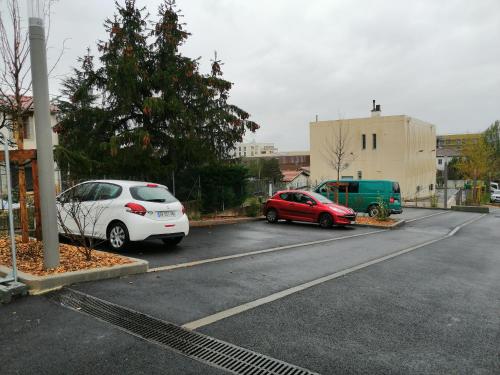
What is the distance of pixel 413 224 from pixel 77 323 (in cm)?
1805

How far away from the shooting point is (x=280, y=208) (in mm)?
17328

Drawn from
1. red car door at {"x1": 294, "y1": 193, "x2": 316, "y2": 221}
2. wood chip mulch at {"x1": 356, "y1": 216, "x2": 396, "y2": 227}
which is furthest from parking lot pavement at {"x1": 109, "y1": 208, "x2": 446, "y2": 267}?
wood chip mulch at {"x1": 356, "y1": 216, "x2": 396, "y2": 227}

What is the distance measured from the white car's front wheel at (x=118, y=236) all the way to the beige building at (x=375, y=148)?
1246 inches

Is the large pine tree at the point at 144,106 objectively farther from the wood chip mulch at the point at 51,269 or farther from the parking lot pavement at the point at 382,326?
the parking lot pavement at the point at 382,326

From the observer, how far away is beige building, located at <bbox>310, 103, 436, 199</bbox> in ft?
129

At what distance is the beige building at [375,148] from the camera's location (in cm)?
3944

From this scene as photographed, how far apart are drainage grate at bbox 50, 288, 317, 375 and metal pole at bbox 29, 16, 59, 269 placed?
132 centimetres

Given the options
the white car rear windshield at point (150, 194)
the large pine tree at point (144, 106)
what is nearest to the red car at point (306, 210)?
the large pine tree at point (144, 106)

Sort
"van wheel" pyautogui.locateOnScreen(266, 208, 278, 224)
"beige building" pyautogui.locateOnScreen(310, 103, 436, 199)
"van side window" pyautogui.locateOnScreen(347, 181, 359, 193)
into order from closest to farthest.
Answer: "van wheel" pyautogui.locateOnScreen(266, 208, 278, 224)
"van side window" pyautogui.locateOnScreen(347, 181, 359, 193)
"beige building" pyautogui.locateOnScreen(310, 103, 436, 199)

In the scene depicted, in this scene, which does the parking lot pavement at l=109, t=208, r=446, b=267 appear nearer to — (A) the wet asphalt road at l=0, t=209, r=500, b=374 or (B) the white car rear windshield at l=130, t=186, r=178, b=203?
(A) the wet asphalt road at l=0, t=209, r=500, b=374

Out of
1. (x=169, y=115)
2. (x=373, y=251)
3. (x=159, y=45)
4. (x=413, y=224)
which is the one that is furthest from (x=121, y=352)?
(x=413, y=224)

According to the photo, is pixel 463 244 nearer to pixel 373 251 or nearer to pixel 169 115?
pixel 373 251

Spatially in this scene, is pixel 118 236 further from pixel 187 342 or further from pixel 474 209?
pixel 474 209

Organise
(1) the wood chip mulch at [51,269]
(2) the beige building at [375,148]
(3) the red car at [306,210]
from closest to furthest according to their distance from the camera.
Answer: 1. (1) the wood chip mulch at [51,269]
2. (3) the red car at [306,210]
3. (2) the beige building at [375,148]
